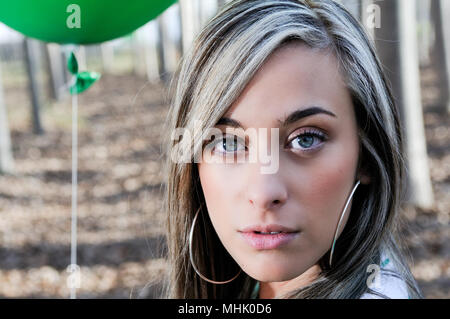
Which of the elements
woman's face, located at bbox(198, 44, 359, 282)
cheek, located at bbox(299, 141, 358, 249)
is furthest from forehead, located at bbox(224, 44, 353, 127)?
cheek, located at bbox(299, 141, 358, 249)

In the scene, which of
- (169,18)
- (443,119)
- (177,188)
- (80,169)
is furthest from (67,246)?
(169,18)

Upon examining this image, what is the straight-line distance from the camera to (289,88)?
4.29ft

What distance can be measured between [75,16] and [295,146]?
108cm

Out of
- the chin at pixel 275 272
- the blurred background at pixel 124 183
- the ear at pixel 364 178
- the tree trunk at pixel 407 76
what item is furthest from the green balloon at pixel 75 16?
the tree trunk at pixel 407 76

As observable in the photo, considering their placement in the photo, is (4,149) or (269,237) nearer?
(269,237)

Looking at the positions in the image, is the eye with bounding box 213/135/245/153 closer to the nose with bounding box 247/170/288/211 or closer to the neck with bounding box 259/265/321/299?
the nose with bounding box 247/170/288/211

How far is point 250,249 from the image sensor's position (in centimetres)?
136

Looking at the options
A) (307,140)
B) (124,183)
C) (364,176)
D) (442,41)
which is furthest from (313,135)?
(442,41)

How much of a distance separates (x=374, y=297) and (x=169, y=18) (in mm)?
15086

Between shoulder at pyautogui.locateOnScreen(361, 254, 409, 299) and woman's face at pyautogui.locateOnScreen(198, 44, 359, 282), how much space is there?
0.22 meters

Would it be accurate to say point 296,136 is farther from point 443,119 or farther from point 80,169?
point 443,119

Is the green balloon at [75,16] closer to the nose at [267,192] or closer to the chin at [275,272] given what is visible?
the nose at [267,192]

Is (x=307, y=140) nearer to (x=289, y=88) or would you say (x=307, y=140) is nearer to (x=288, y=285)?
(x=289, y=88)

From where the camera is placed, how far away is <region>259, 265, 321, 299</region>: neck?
1600 millimetres
